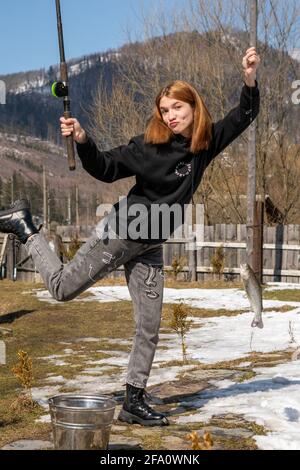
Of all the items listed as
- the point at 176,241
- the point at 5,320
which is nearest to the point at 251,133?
the point at 176,241

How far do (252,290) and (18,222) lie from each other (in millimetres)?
1674

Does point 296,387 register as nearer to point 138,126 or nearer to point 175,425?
point 175,425

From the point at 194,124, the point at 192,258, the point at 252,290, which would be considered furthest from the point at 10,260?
the point at 194,124

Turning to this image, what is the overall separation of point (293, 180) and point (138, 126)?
6.08m

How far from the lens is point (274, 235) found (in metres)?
18.6

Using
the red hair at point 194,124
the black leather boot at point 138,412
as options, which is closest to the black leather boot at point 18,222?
the red hair at point 194,124

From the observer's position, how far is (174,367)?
6.54 m

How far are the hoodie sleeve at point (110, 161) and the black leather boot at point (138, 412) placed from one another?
1.31 metres

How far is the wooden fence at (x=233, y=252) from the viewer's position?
18406 millimetres

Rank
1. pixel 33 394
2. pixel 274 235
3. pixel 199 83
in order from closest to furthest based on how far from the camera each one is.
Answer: pixel 33 394 → pixel 274 235 → pixel 199 83

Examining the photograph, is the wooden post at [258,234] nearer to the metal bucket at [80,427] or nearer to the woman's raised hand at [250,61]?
the woman's raised hand at [250,61]

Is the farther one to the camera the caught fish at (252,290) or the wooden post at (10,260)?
the wooden post at (10,260)

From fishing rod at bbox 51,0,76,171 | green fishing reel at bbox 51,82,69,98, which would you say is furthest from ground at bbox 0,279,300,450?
green fishing reel at bbox 51,82,69,98

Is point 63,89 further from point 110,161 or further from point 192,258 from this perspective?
point 192,258
